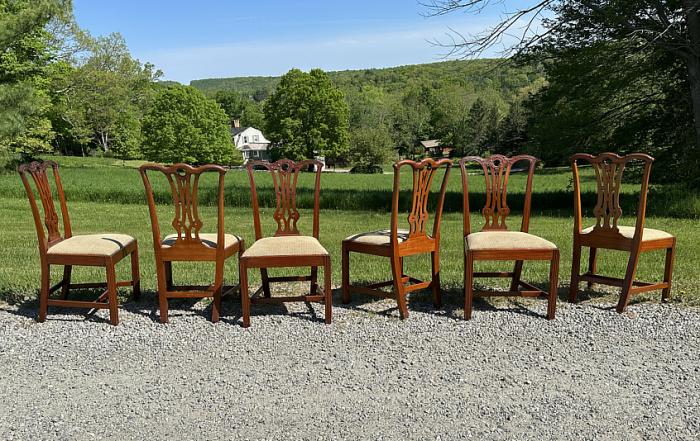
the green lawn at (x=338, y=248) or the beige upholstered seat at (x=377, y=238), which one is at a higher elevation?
the beige upholstered seat at (x=377, y=238)

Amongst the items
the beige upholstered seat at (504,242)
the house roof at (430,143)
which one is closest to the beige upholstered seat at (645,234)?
the beige upholstered seat at (504,242)

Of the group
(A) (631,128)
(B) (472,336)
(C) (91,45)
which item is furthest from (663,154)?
(C) (91,45)

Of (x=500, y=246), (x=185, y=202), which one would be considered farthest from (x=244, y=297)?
(x=500, y=246)

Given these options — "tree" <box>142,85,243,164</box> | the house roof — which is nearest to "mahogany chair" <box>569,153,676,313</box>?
"tree" <box>142,85,243,164</box>

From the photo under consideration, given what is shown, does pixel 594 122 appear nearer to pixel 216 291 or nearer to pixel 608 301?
pixel 608 301

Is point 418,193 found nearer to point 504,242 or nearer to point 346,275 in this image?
point 504,242

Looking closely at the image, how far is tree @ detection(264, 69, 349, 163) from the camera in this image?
2415 inches

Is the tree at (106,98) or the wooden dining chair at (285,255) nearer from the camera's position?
the wooden dining chair at (285,255)

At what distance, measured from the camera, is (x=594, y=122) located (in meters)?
15.7

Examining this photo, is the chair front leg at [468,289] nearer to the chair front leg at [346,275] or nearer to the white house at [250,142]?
the chair front leg at [346,275]

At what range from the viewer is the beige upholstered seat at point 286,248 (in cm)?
480

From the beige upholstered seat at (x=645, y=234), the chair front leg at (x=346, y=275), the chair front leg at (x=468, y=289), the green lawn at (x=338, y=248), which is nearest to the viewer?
the chair front leg at (x=468, y=289)

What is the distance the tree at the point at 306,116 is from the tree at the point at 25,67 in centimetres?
2444

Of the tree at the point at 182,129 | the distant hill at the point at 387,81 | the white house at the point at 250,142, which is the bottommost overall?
the white house at the point at 250,142
